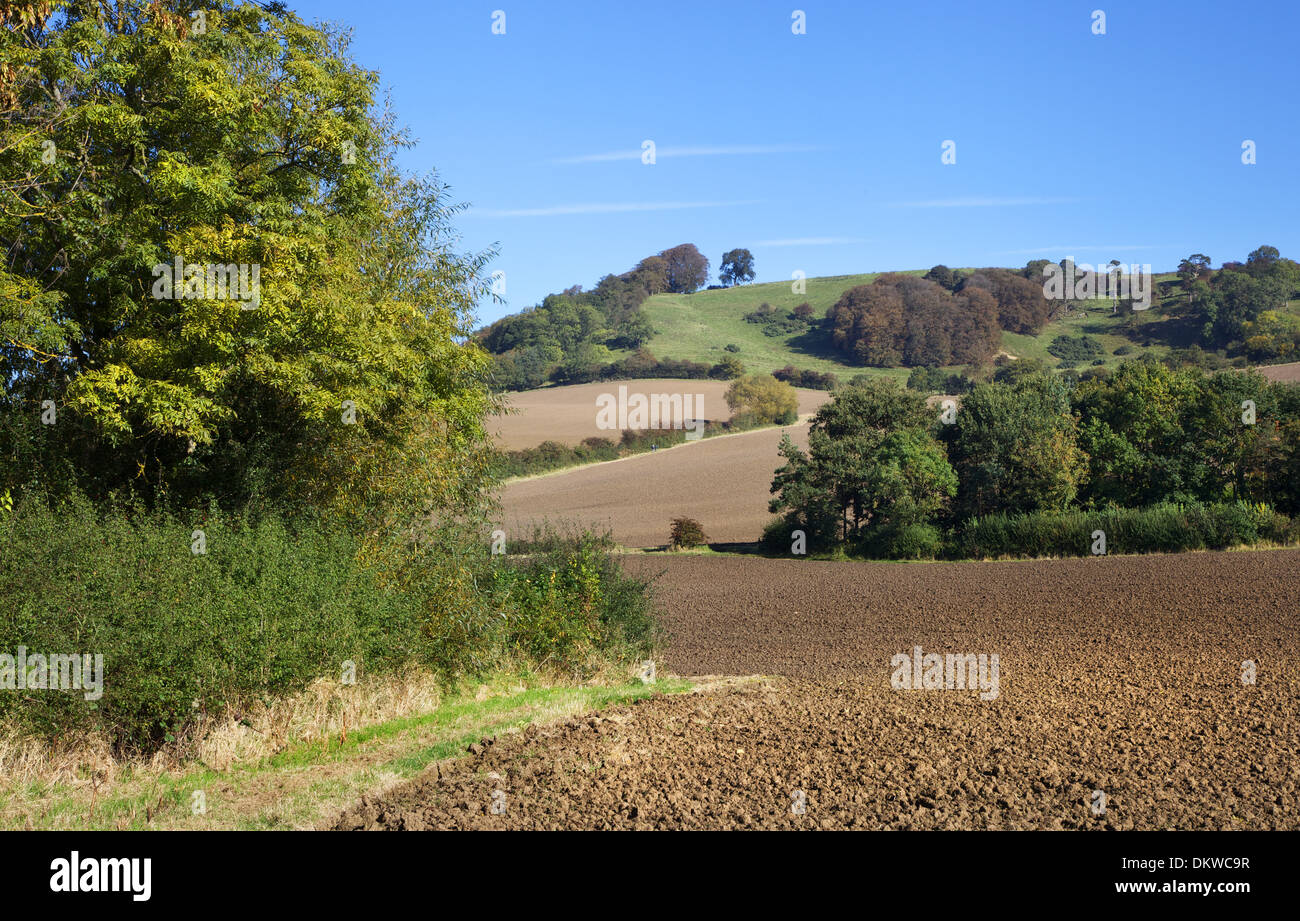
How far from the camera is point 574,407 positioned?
83.5m

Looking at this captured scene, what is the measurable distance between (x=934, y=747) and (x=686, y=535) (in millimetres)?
33641

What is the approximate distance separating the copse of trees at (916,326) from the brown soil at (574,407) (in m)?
17.5

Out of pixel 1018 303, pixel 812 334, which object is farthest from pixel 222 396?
pixel 1018 303

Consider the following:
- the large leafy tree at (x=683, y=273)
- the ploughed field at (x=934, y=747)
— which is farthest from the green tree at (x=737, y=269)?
the ploughed field at (x=934, y=747)

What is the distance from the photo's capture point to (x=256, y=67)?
13883 millimetres

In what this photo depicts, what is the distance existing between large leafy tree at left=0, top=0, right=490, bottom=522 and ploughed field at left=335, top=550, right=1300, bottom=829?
557 centimetres

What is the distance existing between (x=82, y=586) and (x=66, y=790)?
6.03 feet

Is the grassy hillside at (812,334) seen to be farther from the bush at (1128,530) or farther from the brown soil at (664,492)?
the bush at (1128,530)

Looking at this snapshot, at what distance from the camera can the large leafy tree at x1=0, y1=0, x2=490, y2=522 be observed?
36.8 feet

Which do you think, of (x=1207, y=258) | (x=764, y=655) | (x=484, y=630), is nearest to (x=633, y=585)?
(x=484, y=630)

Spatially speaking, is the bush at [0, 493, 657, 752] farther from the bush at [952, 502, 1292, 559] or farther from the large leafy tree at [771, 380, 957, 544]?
the large leafy tree at [771, 380, 957, 544]

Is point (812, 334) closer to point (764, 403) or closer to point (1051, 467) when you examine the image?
point (764, 403)

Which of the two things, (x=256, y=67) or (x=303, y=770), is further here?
(x=256, y=67)
